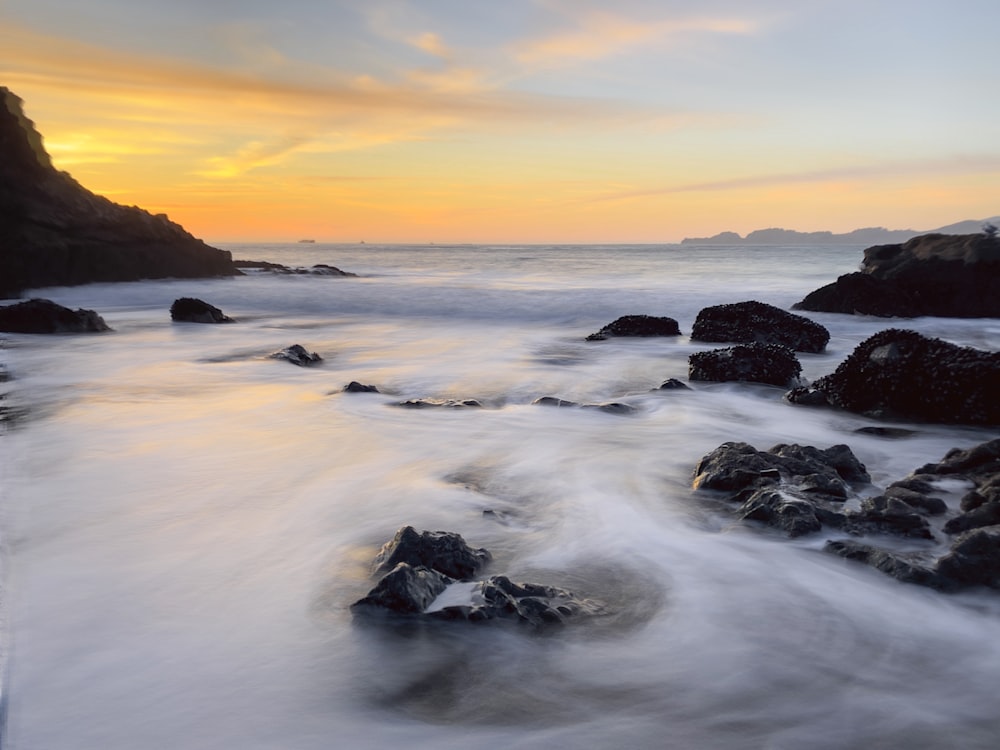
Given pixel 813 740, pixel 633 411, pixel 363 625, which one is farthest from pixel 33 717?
pixel 633 411

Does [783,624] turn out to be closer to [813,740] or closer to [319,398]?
[813,740]

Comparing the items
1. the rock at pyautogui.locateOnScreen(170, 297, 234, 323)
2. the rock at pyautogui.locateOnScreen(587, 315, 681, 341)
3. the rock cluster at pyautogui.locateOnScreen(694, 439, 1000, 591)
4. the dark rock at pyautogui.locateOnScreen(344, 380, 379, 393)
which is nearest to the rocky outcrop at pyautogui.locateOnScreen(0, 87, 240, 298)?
the rock at pyautogui.locateOnScreen(170, 297, 234, 323)

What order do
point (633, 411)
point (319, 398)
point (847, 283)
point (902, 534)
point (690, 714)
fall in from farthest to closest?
1. point (847, 283)
2. point (319, 398)
3. point (633, 411)
4. point (902, 534)
5. point (690, 714)

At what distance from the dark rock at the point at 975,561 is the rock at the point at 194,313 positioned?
50.0 ft

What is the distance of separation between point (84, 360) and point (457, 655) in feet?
32.3

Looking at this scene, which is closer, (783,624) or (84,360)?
(783,624)

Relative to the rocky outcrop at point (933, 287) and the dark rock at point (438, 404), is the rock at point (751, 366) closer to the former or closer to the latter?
the dark rock at point (438, 404)

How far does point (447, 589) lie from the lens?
3.16 m

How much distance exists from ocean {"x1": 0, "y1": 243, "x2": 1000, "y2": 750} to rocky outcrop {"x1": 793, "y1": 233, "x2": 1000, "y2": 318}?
31.9 ft

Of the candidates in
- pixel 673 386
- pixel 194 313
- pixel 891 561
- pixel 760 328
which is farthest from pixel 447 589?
pixel 194 313

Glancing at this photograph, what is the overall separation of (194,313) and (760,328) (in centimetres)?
1151

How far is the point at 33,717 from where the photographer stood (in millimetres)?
2340

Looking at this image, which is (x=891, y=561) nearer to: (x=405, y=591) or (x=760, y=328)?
(x=405, y=591)

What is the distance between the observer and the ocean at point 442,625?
2.42m
